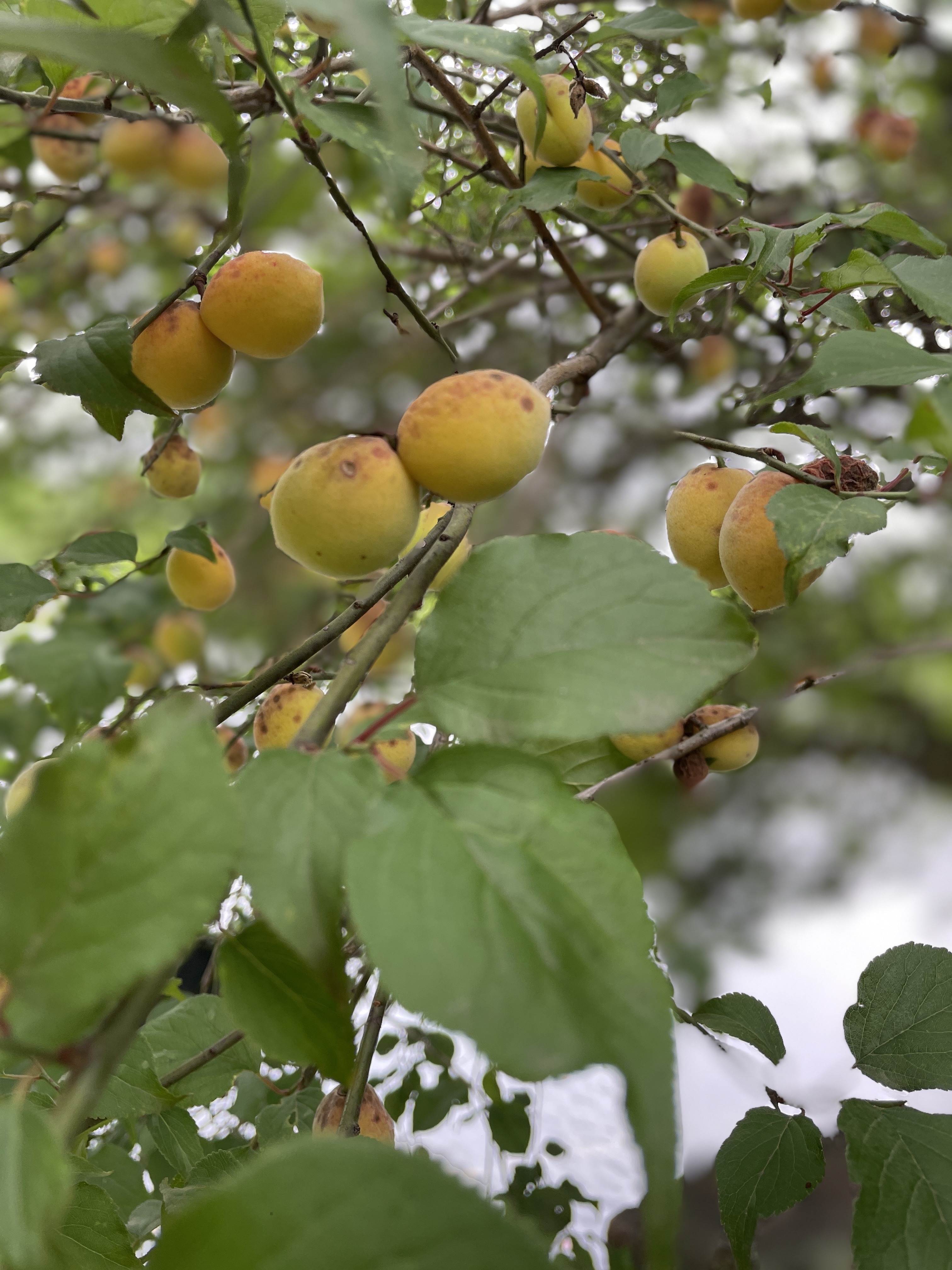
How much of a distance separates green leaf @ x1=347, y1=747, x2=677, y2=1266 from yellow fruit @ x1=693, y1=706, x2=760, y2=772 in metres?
0.26

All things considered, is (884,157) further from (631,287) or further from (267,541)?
(267,541)

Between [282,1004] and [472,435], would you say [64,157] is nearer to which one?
[472,435]

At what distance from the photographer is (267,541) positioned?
129cm

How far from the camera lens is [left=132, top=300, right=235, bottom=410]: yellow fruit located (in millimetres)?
371

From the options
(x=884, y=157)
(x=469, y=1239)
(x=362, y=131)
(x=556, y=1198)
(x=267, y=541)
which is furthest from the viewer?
(x=267, y=541)

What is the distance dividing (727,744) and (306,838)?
30cm

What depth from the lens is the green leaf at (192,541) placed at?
520 millimetres

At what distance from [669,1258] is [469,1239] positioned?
0.03 m

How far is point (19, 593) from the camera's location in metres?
0.48

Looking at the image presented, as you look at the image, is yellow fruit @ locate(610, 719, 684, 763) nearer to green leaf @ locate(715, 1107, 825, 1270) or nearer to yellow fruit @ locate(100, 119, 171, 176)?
green leaf @ locate(715, 1107, 825, 1270)

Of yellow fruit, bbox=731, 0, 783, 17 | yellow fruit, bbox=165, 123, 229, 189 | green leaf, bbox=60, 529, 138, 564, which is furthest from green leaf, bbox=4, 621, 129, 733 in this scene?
yellow fruit, bbox=731, 0, 783, 17

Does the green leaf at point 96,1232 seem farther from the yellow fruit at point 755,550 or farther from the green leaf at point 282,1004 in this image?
the yellow fruit at point 755,550

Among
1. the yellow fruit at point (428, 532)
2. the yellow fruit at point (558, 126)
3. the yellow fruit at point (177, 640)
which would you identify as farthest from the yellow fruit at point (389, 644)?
the yellow fruit at point (177, 640)

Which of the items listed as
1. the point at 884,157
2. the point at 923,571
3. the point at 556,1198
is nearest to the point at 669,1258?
the point at 556,1198
